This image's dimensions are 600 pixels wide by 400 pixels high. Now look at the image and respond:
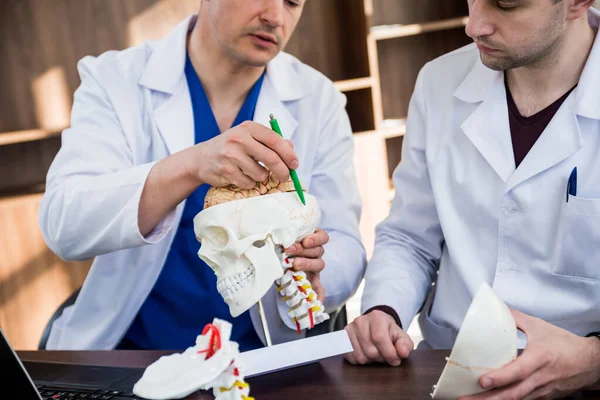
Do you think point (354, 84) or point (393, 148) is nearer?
point (354, 84)

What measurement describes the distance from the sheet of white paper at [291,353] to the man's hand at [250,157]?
11.3 inches

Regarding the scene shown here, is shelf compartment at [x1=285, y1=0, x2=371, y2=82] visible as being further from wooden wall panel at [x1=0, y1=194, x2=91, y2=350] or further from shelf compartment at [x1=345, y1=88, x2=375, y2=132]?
wooden wall panel at [x1=0, y1=194, x2=91, y2=350]

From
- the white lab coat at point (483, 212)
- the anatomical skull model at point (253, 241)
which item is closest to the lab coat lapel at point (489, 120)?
the white lab coat at point (483, 212)

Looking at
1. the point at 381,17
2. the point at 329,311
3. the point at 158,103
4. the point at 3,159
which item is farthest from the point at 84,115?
the point at 381,17

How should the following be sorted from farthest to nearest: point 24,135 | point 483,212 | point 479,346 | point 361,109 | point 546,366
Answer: point 361,109
point 24,135
point 483,212
point 546,366
point 479,346

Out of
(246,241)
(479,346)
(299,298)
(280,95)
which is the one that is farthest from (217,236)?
(280,95)

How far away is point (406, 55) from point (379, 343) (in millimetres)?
3217

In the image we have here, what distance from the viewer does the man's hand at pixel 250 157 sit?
1208 millimetres

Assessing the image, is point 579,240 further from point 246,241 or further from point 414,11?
point 414,11

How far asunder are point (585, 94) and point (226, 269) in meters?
0.83

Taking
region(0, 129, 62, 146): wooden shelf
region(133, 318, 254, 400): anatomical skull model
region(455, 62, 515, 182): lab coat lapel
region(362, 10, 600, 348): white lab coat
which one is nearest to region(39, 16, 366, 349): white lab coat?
region(362, 10, 600, 348): white lab coat

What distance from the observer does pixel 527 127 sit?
1.55m

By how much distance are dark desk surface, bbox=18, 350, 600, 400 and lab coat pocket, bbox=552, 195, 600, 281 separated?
0.38 m

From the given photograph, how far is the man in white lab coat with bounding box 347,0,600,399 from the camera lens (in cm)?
142
